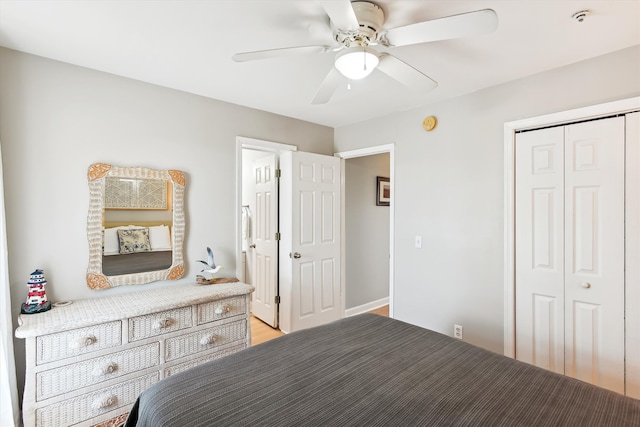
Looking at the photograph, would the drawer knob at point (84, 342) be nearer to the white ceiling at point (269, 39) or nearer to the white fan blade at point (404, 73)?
the white ceiling at point (269, 39)

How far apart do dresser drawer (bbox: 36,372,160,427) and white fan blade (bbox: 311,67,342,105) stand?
215cm

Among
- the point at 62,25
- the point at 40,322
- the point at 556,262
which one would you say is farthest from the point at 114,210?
the point at 556,262

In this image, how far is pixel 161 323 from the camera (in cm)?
209

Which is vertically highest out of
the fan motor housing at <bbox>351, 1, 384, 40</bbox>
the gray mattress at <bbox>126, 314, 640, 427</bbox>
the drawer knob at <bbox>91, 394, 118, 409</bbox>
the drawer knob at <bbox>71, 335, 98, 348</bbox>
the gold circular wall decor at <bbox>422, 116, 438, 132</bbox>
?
the fan motor housing at <bbox>351, 1, 384, 40</bbox>

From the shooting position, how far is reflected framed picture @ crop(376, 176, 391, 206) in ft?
14.3

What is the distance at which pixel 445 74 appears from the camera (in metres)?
2.28

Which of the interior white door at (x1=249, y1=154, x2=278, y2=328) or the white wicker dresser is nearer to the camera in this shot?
the white wicker dresser

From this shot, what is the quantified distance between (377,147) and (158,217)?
223cm

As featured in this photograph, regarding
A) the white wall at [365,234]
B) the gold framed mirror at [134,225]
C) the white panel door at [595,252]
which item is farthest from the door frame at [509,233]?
the gold framed mirror at [134,225]

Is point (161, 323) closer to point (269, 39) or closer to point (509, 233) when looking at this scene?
point (269, 39)

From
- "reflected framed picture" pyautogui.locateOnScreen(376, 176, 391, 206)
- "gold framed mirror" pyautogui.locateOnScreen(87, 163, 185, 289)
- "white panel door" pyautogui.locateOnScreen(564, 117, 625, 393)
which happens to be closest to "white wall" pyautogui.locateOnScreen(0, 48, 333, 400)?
"gold framed mirror" pyautogui.locateOnScreen(87, 163, 185, 289)

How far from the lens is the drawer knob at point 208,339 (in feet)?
7.48

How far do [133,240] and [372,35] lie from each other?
221 centimetres

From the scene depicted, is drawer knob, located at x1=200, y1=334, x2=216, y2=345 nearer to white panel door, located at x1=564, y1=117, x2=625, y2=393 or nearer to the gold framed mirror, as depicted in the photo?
the gold framed mirror
